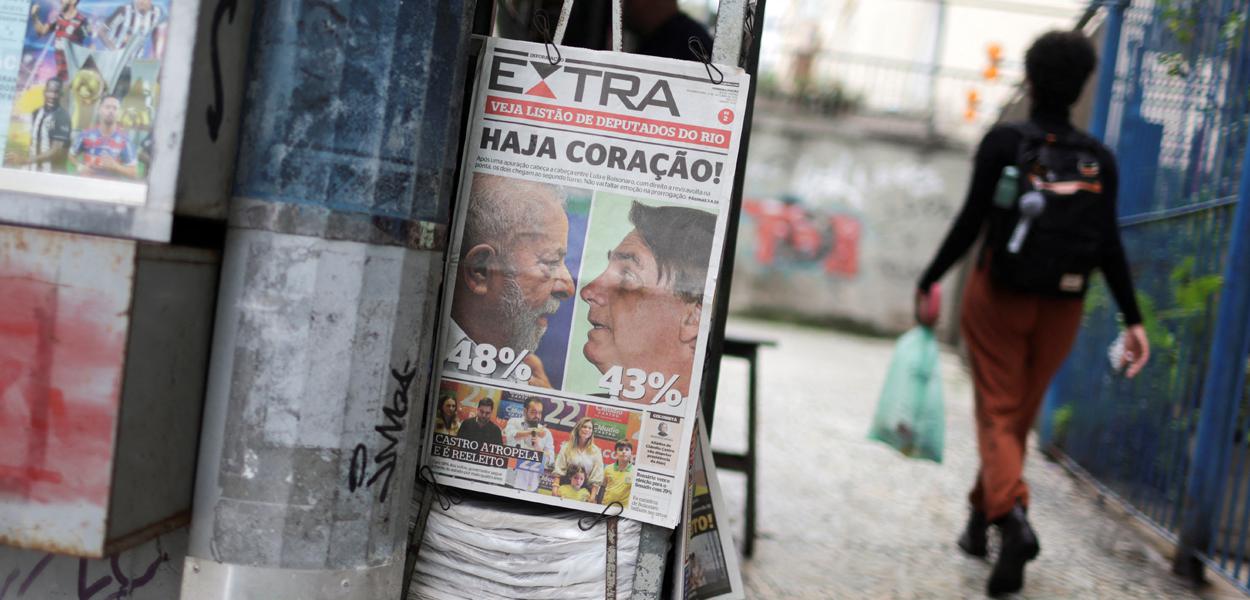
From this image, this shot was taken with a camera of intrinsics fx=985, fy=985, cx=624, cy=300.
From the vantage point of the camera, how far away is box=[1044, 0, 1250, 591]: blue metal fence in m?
3.70

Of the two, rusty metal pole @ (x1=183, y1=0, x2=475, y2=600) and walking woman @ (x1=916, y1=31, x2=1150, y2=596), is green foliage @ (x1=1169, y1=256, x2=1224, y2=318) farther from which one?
rusty metal pole @ (x1=183, y1=0, x2=475, y2=600)

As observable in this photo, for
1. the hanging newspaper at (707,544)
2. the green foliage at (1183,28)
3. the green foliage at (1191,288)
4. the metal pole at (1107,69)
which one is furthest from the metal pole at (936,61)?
the hanging newspaper at (707,544)

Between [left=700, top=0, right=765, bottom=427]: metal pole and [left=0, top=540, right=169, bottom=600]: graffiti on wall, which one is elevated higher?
[left=700, top=0, right=765, bottom=427]: metal pole

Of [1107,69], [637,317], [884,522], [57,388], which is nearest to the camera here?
[57,388]

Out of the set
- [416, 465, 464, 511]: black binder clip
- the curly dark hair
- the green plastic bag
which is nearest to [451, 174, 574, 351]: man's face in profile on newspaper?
[416, 465, 464, 511]: black binder clip

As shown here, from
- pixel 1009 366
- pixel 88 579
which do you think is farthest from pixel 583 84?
pixel 1009 366

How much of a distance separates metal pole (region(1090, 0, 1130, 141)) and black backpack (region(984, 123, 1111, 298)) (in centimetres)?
271

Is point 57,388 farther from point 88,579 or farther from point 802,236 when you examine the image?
point 802,236

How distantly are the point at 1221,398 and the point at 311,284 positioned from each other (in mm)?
3414

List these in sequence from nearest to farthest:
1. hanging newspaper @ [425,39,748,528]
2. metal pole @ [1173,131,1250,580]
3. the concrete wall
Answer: hanging newspaper @ [425,39,748,528]
metal pole @ [1173,131,1250,580]
the concrete wall

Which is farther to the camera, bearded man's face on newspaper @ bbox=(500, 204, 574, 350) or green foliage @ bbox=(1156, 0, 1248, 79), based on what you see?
green foliage @ bbox=(1156, 0, 1248, 79)

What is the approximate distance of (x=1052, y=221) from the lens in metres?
3.26

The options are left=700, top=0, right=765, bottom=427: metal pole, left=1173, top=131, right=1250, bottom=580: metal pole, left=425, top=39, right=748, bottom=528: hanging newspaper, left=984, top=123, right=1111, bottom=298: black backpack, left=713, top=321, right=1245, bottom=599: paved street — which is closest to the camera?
left=425, top=39, right=748, bottom=528: hanging newspaper

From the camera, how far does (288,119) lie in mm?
1907
